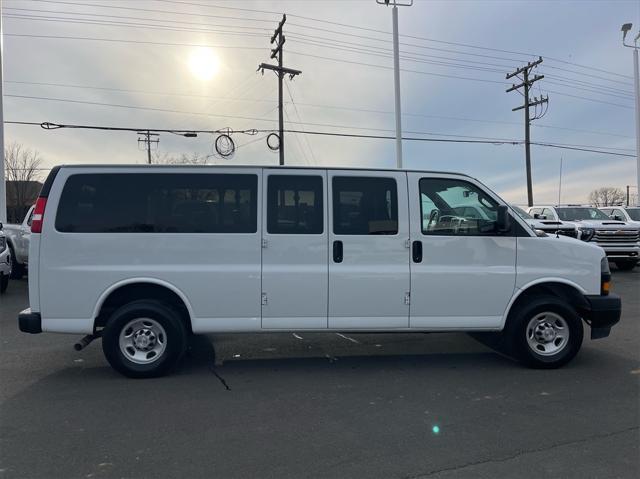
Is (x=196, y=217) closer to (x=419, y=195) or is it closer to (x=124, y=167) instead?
(x=124, y=167)

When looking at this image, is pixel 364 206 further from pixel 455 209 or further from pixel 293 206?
pixel 455 209

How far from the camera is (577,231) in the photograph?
48.5 feet

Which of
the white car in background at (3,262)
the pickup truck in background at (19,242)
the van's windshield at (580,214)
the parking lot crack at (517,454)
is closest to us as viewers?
the parking lot crack at (517,454)

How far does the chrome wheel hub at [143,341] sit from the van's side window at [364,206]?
2.14m

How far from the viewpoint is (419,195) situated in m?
5.41

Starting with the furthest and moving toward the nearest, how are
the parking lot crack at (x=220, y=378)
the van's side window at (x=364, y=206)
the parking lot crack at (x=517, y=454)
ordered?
the van's side window at (x=364, y=206)
the parking lot crack at (x=220, y=378)
the parking lot crack at (x=517, y=454)

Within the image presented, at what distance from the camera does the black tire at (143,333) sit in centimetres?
502

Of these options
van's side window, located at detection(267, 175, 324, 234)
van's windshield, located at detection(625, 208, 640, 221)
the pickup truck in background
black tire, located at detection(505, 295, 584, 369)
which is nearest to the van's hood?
van's windshield, located at detection(625, 208, 640, 221)

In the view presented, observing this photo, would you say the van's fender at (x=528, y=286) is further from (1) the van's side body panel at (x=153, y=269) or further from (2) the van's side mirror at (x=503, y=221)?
(1) the van's side body panel at (x=153, y=269)

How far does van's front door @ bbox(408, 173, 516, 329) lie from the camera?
5.32 m

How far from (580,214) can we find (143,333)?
50.8ft

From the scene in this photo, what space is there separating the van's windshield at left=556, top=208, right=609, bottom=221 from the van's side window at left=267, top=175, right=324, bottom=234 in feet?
44.3

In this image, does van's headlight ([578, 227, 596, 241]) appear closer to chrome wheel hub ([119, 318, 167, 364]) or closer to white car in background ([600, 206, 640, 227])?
white car in background ([600, 206, 640, 227])

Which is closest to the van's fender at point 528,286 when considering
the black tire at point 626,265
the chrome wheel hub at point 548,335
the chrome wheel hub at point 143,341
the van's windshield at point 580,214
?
the chrome wheel hub at point 548,335
